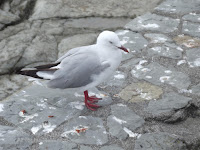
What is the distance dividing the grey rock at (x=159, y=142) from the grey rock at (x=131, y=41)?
51.4 inches

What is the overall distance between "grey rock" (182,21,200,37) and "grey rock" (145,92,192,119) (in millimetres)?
1283

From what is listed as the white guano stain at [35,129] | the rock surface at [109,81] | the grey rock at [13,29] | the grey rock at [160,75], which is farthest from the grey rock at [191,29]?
the white guano stain at [35,129]

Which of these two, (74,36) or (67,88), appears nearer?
(67,88)

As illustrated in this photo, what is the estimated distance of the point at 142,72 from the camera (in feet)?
12.0

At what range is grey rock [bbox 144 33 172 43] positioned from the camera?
4.21m

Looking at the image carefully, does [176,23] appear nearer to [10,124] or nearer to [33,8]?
[33,8]

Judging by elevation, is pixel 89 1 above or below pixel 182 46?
above

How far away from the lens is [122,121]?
303 centimetres

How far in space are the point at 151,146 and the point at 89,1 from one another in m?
2.92

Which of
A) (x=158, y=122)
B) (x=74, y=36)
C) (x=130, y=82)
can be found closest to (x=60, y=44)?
(x=74, y=36)

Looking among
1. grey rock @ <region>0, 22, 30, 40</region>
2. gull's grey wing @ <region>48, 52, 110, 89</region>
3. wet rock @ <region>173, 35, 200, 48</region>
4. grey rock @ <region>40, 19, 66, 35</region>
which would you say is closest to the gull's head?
gull's grey wing @ <region>48, 52, 110, 89</region>

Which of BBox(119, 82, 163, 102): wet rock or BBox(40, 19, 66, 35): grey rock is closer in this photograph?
BBox(119, 82, 163, 102): wet rock

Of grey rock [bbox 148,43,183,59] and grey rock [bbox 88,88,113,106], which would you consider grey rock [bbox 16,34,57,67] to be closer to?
grey rock [bbox 88,88,113,106]

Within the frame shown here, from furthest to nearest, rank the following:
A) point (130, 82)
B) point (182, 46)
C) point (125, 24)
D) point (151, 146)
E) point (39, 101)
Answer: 1. point (125, 24)
2. point (182, 46)
3. point (130, 82)
4. point (39, 101)
5. point (151, 146)
